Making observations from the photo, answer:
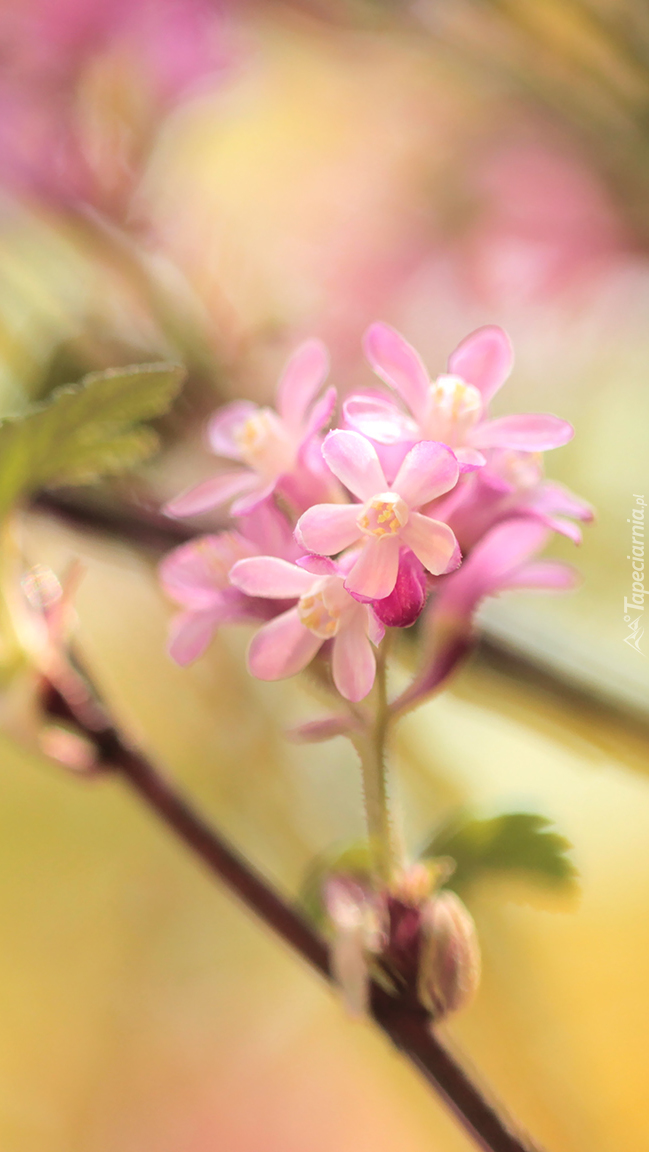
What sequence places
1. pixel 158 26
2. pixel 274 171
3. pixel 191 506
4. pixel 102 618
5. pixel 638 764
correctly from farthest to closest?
pixel 274 171 → pixel 102 618 → pixel 158 26 → pixel 638 764 → pixel 191 506

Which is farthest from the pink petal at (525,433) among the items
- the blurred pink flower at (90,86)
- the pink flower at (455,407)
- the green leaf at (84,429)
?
the blurred pink flower at (90,86)

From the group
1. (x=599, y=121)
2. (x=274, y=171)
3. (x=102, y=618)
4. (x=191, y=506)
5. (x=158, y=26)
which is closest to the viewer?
(x=191, y=506)

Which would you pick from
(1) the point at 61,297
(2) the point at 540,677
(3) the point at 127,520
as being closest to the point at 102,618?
(1) the point at 61,297

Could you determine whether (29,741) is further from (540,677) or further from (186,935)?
(186,935)

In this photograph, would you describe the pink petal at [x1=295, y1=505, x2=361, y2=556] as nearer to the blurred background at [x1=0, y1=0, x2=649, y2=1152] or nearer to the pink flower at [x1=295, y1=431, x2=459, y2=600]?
the pink flower at [x1=295, y1=431, x2=459, y2=600]

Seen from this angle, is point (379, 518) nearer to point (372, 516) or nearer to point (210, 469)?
point (372, 516)

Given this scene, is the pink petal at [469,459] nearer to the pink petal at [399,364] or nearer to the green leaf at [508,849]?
the pink petal at [399,364]

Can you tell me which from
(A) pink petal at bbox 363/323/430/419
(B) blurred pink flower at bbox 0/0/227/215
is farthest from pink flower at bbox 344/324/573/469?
(B) blurred pink flower at bbox 0/0/227/215

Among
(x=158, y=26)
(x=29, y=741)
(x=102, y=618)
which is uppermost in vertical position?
(x=158, y=26)
